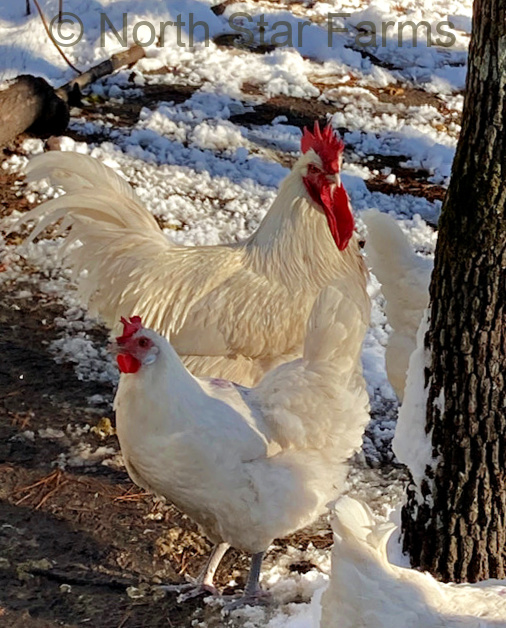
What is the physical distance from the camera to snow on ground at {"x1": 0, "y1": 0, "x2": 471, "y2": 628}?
22.0ft

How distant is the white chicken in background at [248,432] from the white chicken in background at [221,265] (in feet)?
1.87

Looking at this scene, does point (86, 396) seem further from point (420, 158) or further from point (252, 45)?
point (252, 45)

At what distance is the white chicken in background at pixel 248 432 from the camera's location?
423cm

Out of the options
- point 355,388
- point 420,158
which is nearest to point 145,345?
point 355,388

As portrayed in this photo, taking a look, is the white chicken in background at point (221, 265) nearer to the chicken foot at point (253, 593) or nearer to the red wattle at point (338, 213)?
the red wattle at point (338, 213)

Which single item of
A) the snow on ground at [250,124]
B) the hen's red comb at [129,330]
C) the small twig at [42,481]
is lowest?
the small twig at [42,481]

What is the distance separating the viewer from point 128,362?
13.9 feet

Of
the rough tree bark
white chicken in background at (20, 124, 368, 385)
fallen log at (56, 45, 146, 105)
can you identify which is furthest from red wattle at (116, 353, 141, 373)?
fallen log at (56, 45, 146, 105)

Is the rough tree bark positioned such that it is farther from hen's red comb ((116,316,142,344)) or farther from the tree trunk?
the tree trunk

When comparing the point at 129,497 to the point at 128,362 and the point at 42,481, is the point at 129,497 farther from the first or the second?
the point at 128,362

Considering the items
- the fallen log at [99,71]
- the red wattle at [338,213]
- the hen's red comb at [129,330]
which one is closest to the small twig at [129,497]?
the hen's red comb at [129,330]

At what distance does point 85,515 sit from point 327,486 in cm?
141

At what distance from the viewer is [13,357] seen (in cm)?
617

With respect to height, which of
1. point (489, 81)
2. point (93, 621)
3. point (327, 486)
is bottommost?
point (93, 621)
